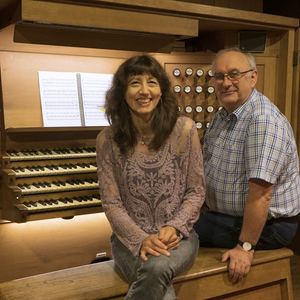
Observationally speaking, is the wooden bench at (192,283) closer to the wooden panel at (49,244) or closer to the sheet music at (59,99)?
the wooden panel at (49,244)

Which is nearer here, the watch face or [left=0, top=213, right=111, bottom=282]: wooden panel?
the watch face

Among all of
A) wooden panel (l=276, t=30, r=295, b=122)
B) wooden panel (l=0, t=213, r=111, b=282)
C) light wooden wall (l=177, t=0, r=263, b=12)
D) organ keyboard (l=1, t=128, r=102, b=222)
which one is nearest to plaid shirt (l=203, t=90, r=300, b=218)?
organ keyboard (l=1, t=128, r=102, b=222)

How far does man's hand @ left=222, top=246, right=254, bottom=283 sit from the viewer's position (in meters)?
1.86

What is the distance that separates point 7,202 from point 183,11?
1511 millimetres

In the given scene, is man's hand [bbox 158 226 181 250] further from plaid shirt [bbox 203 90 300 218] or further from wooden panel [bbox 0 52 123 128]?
wooden panel [bbox 0 52 123 128]

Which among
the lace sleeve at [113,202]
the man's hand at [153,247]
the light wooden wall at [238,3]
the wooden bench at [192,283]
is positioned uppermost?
the light wooden wall at [238,3]

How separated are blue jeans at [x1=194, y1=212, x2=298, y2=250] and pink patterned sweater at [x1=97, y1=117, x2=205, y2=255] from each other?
0.33 m

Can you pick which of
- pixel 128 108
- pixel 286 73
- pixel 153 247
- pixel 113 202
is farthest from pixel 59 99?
pixel 286 73

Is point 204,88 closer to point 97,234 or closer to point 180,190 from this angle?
point 97,234

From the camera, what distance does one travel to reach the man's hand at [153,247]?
5.16ft

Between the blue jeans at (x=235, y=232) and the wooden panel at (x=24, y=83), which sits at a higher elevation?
the wooden panel at (x=24, y=83)

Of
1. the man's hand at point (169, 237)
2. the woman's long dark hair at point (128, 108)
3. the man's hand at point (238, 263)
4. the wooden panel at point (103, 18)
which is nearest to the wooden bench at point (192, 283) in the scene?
the man's hand at point (238, 263)

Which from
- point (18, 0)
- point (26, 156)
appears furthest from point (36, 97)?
point (18, 0)

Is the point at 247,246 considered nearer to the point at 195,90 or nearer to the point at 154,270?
the point at 154,270
